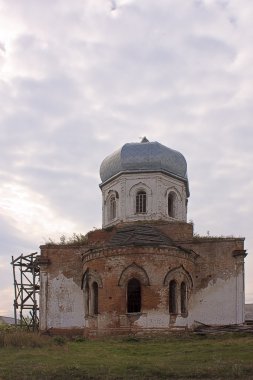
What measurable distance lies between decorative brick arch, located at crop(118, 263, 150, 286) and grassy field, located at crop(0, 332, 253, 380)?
3.21m

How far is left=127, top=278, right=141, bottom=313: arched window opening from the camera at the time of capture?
2458cm

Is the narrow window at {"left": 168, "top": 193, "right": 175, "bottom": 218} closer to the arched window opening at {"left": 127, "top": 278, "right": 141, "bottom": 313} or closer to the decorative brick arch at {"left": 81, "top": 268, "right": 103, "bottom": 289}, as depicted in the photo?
the decorative brick arch at {"left": 81, "top": 268, "right": 103, "bottom": 289}

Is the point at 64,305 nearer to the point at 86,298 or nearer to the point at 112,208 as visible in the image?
the point at 86,298

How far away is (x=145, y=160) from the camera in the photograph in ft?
95.9

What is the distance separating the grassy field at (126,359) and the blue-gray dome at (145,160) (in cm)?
993

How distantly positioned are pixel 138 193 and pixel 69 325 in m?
7.06

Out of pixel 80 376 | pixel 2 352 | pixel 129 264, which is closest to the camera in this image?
pixel 80 376

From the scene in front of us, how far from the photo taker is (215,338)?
21672 millimetres

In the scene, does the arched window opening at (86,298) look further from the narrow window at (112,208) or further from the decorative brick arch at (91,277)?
the narrow window at (112,208)

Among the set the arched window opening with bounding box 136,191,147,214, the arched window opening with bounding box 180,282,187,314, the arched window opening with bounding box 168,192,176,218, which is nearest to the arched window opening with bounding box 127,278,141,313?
the arched window opening with bounding box 180,282,187,314

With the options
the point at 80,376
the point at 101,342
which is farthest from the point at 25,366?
the point at 101,342

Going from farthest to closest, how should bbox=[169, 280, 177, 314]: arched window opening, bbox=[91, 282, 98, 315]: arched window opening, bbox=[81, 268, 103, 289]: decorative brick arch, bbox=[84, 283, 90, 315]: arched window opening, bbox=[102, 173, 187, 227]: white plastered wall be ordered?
bbox=[102, 173, 187, 227]: white plastered wall, bbox=[84, 283, 90, 315]: arched window opening, bbox=[91, 282, 98, 315]: arched window opening, bbox=[81, 268, 103, 289]: decorative brick arch, bbox=[169, 280, 177, 314]: arched window opening

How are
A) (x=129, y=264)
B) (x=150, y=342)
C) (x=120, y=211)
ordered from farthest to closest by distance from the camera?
(x=120, y=211) → (x=129, y=264) → (x=150, y=342)

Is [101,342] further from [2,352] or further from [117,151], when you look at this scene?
[117,151]
